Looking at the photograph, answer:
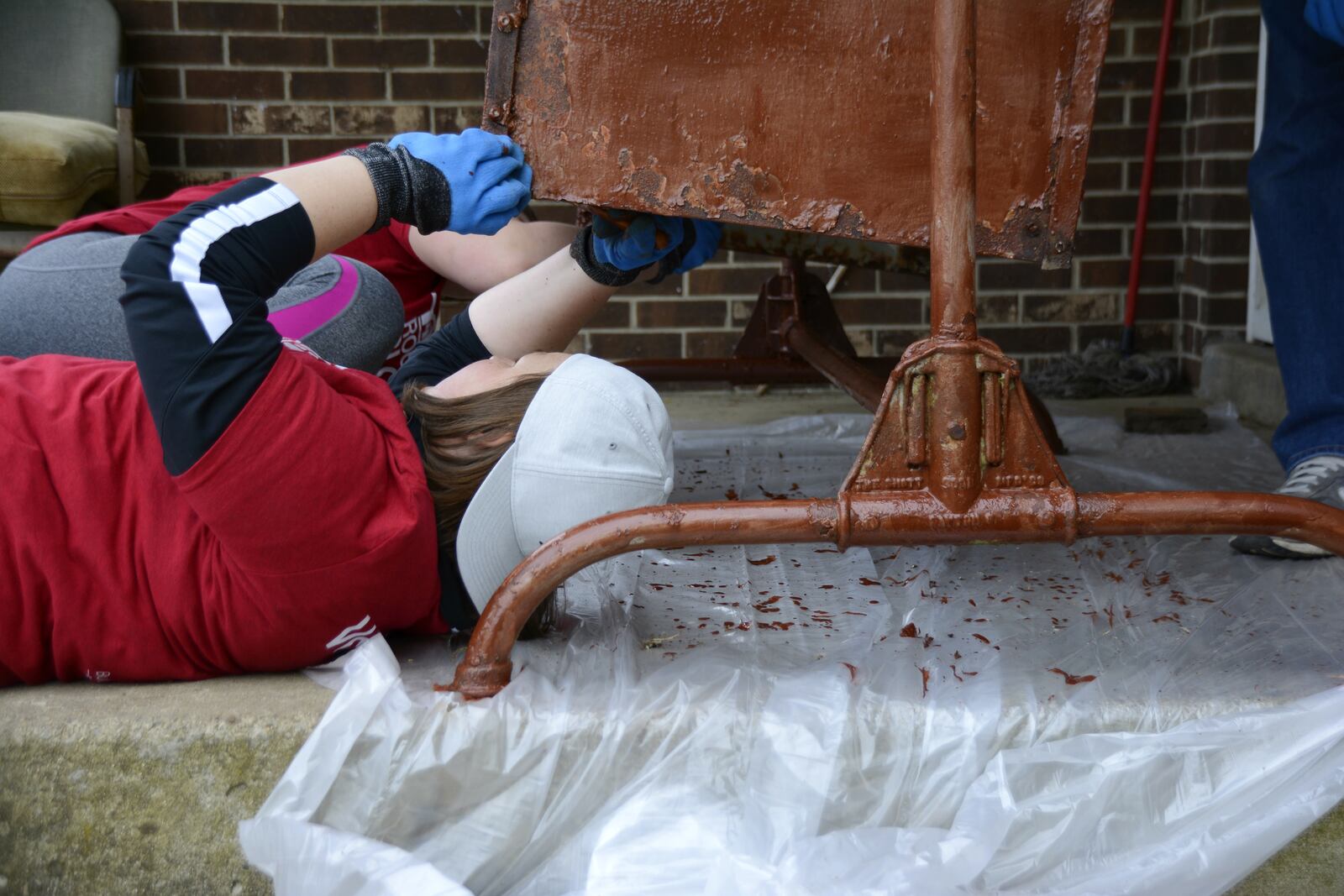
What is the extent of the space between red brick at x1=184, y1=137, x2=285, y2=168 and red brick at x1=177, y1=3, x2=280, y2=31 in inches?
12.1

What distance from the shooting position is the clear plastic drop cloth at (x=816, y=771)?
1127 mm

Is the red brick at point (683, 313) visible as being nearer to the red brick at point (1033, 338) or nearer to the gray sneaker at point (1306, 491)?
the red brick at point (1033, 338)

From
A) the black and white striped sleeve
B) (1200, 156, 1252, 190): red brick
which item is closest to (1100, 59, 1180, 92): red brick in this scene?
(1200, 156, 1252, 190): red brick

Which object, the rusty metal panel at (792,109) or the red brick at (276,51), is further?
the red brick at (276,51)

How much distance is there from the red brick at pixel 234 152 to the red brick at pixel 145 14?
318 mm

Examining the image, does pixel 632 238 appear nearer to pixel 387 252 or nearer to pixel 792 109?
pixel 792 109

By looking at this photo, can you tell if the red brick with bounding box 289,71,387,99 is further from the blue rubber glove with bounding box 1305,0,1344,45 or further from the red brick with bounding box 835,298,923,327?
the blue rubber glove with bounding box 1305,0,1344,45

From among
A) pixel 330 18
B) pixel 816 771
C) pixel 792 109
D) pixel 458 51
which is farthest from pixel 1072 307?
pixel 816 771

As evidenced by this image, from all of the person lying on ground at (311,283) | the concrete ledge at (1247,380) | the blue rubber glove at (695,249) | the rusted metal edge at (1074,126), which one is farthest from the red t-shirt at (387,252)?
the concrete ledge at (1247,380)

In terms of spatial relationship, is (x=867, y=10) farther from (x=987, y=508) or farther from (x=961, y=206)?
(x=987, y=508)

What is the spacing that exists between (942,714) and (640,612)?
0.46 metres

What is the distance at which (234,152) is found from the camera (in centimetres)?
339

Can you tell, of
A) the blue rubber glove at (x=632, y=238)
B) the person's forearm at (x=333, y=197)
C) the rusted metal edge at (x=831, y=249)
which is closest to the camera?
the person's forearm at (x=333, y=197)

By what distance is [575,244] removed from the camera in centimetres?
174
